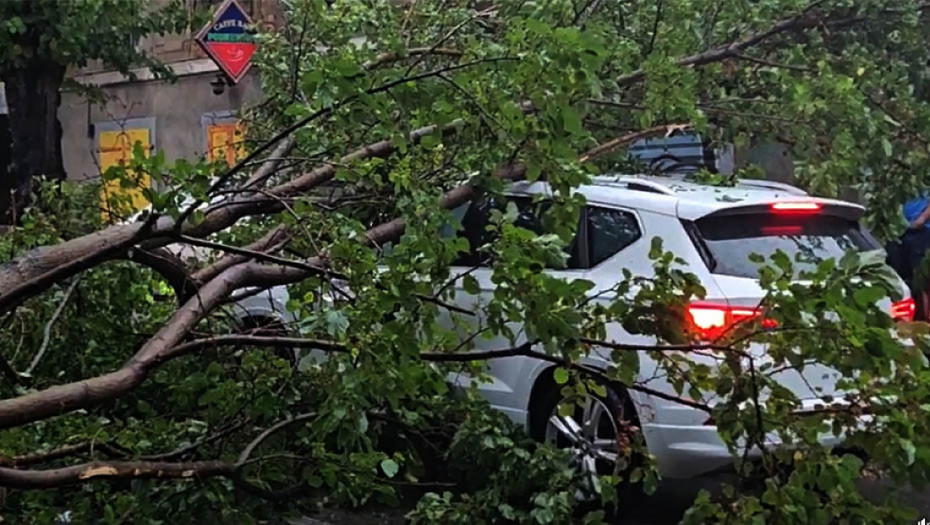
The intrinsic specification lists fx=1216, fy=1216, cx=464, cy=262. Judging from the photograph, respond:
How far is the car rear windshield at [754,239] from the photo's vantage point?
5.91 m

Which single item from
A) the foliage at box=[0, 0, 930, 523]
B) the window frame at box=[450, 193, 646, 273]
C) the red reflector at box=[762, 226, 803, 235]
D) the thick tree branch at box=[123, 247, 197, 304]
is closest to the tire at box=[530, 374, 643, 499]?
the foliage at box=[0, 0, 930, 523]

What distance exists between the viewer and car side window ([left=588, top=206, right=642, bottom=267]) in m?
6.29

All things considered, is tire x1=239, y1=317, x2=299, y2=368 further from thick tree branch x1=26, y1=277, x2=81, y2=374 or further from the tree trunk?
the tree trunk

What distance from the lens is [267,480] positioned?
4.36 m

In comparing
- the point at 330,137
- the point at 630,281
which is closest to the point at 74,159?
the point at 330,137

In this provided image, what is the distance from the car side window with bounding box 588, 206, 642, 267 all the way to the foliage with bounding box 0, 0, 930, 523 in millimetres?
361

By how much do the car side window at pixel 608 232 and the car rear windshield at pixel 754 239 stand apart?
15.8 inches

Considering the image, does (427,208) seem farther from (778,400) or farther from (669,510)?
(669,510)

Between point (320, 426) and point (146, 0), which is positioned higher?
point (146, 0)

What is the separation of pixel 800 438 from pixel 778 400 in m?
0.12

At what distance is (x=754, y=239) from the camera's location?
6012mm

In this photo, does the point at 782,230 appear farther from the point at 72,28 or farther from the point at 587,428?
the point at 72,28

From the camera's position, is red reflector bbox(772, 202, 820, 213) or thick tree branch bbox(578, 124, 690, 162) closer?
red reflector bbox(772, 202, 820, 213)

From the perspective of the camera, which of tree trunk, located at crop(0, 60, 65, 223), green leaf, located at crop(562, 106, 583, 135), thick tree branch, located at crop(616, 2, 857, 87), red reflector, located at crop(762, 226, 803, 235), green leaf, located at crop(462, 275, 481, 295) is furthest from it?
tree trunk, located at crop(0, 60, 65, 223)
